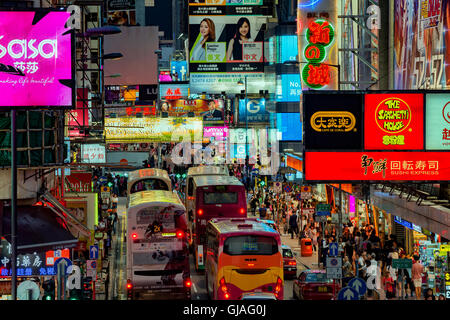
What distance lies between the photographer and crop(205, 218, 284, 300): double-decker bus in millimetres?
20112

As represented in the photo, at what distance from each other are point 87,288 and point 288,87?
151 ft

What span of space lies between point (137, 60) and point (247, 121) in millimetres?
25064

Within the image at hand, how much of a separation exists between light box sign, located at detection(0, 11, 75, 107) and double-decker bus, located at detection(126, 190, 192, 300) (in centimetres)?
562

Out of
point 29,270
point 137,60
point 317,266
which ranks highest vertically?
point 137,60

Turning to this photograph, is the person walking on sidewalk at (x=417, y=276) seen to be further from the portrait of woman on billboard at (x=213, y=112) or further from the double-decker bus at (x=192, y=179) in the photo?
→ the portrait of woman on billboard at (x=213, y=112)

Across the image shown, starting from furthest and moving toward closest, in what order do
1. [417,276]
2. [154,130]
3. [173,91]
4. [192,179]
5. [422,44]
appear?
[173,91], [154,130], [192,179], [422,44], [417,276]

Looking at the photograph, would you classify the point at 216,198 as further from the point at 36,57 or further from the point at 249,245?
the point at 36,57

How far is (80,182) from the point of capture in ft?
101

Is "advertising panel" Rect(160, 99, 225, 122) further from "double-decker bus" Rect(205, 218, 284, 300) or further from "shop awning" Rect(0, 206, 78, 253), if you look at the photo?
"shop awning" Rect(0, 206, 78, 253)

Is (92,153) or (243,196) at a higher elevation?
(92,153)

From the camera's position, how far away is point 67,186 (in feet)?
101

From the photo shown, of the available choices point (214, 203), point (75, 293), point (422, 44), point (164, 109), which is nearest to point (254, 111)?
point (164, 109)
